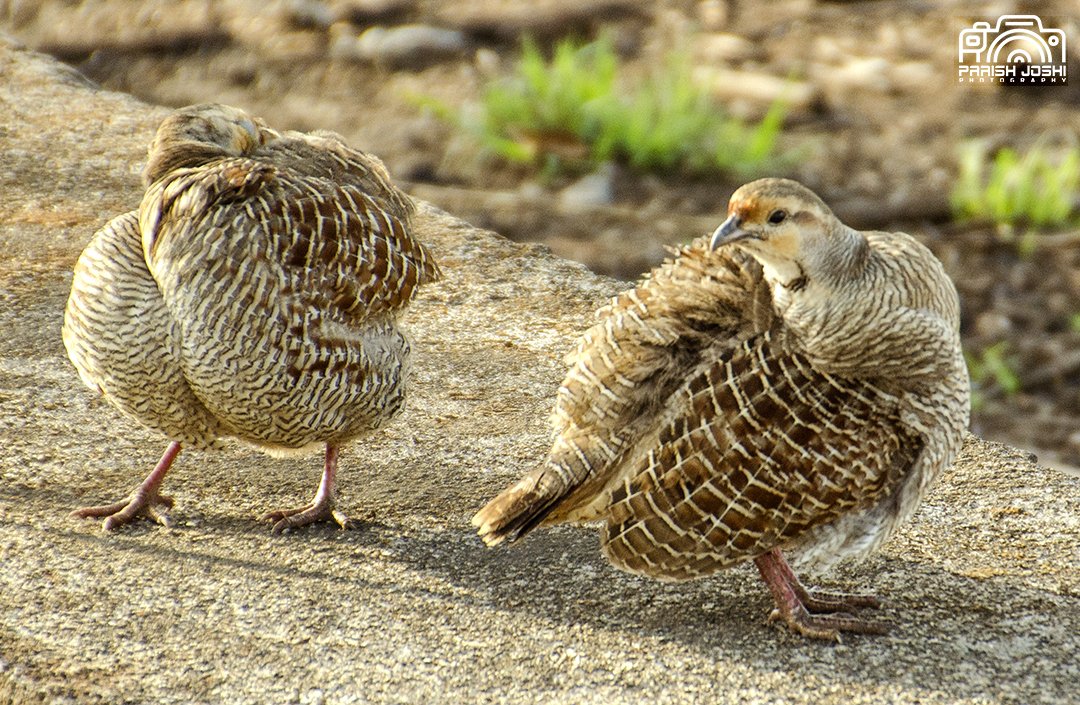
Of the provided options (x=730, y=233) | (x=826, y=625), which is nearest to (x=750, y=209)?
(x=730, y=233)

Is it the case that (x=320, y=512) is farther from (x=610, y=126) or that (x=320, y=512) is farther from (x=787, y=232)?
(x=610, y=126)

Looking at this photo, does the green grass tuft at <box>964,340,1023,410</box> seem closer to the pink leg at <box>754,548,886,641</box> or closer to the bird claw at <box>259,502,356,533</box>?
the pink leg at <box>754,548,886,641</box>

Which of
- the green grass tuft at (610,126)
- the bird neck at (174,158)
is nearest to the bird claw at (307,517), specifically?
the bird neck at (174,158)

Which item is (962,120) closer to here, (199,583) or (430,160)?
(430,160)

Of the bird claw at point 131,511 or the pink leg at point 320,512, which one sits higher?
the bird claw at point 131,511

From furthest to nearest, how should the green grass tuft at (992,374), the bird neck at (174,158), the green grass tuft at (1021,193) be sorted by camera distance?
the green grass tuft at (1021,193)
the green grass tuft at (992,374)
the bird neck at (174,158)

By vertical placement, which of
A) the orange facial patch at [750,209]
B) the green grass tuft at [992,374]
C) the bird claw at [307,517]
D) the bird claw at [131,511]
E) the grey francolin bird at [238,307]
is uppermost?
the orange facial patch at [750,209]

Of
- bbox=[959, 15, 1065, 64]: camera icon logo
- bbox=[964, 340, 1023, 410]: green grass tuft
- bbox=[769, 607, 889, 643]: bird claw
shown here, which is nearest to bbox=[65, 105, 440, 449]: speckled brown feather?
bbox=[769, 607, 889, 643]: bird claw

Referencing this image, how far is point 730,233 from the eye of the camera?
12.5 feet

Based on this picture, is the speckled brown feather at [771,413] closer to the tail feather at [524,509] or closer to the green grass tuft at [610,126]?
the tail feather at [524,509]

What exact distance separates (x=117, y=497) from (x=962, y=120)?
17.5ft

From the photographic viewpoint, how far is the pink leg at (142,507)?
4531mm

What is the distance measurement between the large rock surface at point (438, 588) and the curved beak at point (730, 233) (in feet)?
3.59

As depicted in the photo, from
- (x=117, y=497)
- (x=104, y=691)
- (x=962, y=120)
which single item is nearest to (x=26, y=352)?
(x=117, y=497)
